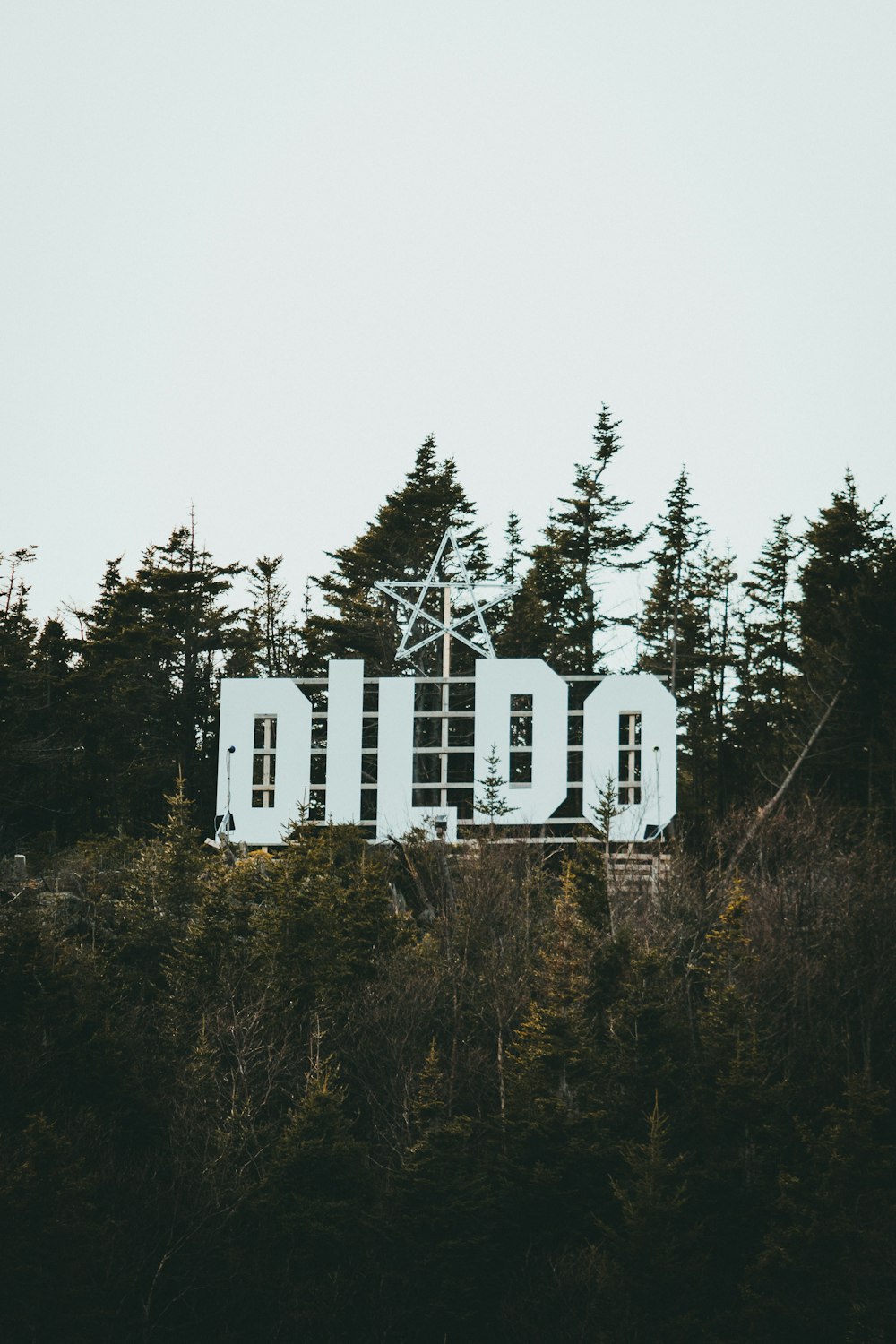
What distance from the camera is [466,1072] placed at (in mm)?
32719

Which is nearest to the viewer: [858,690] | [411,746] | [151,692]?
[411,746]

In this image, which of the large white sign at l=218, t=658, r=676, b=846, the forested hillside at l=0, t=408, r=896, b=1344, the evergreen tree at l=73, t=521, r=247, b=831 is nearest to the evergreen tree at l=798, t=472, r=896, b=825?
the forested hillside at l=0, t=408, r=896, b=1344

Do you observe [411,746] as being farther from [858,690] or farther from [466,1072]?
[858,690]

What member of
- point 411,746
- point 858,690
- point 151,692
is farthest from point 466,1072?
point 151,692

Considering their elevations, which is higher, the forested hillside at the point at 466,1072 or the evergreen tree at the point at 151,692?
the evergreen tree at the point at 151,692

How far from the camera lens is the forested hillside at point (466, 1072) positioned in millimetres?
26750

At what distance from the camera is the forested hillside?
26.8m

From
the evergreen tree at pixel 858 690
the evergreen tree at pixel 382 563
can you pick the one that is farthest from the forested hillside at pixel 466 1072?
the evergreen tree at pixel 382 563

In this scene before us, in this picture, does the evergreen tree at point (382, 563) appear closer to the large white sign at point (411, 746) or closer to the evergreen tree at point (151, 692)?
the evergreen tree at point (151, 692)

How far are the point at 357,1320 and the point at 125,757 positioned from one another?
23.2 metres

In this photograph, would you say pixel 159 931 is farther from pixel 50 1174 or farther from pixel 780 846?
pixel 780 846

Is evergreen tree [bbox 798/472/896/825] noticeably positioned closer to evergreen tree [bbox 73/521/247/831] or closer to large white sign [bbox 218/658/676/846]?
large white sign [bbox 218/658/676/846]

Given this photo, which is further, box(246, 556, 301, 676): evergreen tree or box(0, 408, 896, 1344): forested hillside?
box(246, 556, 301, 676): evergreen tree

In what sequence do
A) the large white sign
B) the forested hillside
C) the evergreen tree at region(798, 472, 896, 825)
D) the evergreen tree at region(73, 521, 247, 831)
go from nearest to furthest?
the forested hillside < the large white sign < the evergreen tree at region(798, 472, 896, 825) < the evergreen tree at region(73, 521, 247, 831)
